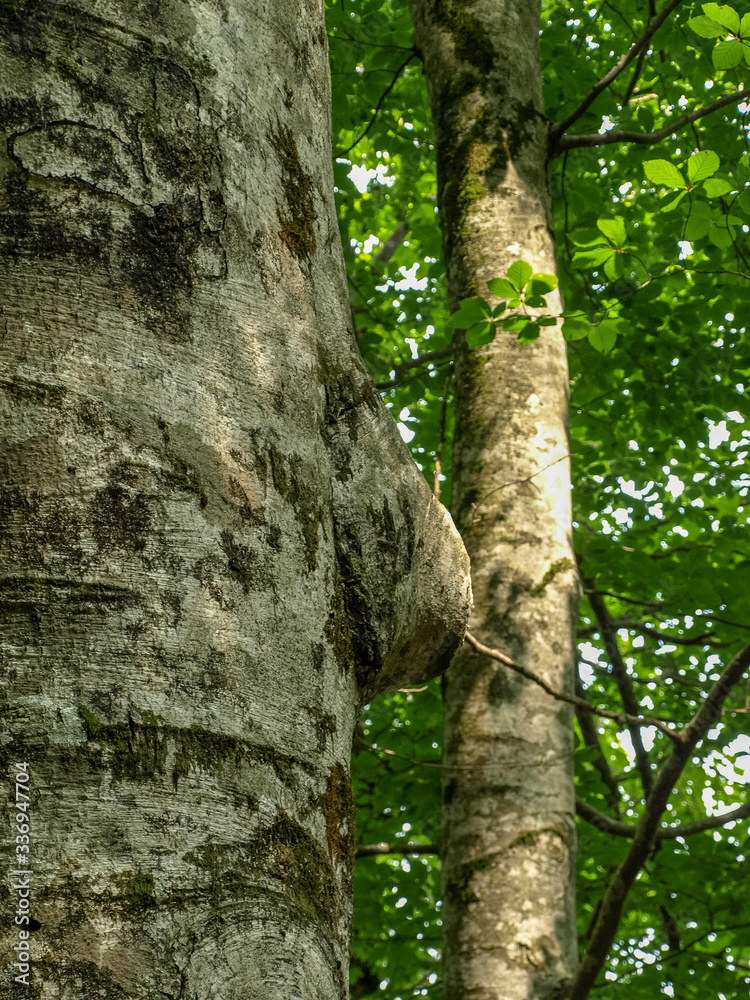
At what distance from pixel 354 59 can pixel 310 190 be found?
4295 mm

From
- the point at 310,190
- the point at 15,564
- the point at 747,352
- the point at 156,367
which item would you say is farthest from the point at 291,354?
the point at 747,352

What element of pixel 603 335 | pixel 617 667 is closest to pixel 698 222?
pixel 603 335

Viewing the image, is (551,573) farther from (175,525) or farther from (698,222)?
(175,525)

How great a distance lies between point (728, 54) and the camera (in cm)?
282

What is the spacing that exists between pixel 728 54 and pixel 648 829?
7.60 feet

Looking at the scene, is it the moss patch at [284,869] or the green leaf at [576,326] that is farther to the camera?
the green leaf at [576,326]

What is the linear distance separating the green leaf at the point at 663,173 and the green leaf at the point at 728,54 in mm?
319

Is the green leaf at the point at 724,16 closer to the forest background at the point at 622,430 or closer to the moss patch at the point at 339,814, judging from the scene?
the forest background at the point at 622,430

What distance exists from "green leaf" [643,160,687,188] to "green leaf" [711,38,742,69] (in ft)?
1.05

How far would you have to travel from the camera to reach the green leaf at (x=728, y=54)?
2.81 m

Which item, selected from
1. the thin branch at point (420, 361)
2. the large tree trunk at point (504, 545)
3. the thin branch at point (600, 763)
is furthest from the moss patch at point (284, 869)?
the thin branch at point (600, 763)

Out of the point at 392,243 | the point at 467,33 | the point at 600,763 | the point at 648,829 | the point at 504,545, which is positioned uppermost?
the point at 392,243

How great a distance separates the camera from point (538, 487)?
3.38 meters

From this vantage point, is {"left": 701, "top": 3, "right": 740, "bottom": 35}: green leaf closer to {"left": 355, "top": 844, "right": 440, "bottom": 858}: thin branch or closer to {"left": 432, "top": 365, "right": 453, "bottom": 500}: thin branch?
{"left": 432, "top": 365, "right": 453, "bottom": 500}: thin branch
